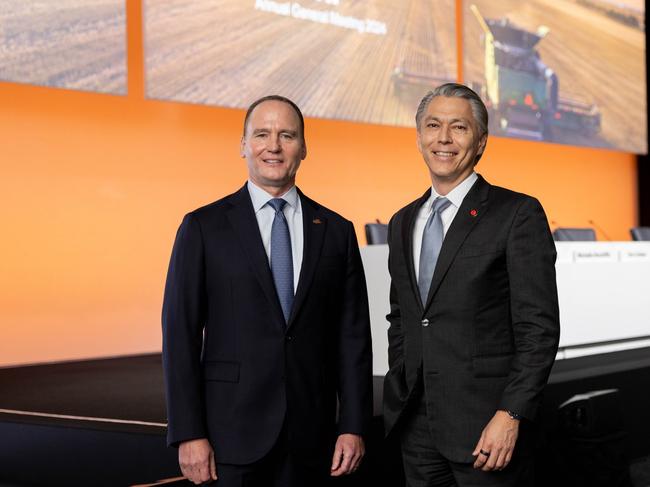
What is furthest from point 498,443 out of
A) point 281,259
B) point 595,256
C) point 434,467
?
point 595,256

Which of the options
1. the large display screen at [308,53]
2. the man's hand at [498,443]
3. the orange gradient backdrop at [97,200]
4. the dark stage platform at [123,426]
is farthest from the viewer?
the orange gradient backdrop at [97,200]

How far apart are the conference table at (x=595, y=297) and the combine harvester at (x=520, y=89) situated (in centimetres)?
240

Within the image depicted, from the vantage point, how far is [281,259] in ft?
5.95

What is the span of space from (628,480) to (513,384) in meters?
2.04

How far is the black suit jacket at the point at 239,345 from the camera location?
1.74 meters

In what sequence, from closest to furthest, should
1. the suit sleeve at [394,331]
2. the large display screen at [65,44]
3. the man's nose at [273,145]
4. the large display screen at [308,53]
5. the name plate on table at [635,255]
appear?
1. the man's nose at [273,145]
2. the suit sleeve at [394,331]
3. the large display screen at [65,44]
4. the name plate on table at [635,255]
5. the large display screen at [308,53]

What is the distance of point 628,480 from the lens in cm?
340

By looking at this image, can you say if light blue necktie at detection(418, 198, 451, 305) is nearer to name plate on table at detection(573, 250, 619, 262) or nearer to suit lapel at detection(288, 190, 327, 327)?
suit lapel at detection(288, 190, 327, 327)

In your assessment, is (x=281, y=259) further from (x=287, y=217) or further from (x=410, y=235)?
(x=410, y=235)

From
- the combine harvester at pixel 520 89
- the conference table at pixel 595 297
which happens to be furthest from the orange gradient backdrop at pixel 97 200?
the conference table at pixel 595 297

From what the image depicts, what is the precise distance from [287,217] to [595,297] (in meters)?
2.91

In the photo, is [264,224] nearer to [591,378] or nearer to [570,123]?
[591,378]

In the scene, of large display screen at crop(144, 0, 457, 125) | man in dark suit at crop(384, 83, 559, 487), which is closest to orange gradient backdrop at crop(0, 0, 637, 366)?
large display screen at crop(144, 0, 457, 125)

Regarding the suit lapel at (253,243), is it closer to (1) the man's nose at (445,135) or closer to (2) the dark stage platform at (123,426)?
(1) the man's nose at (445,135)
